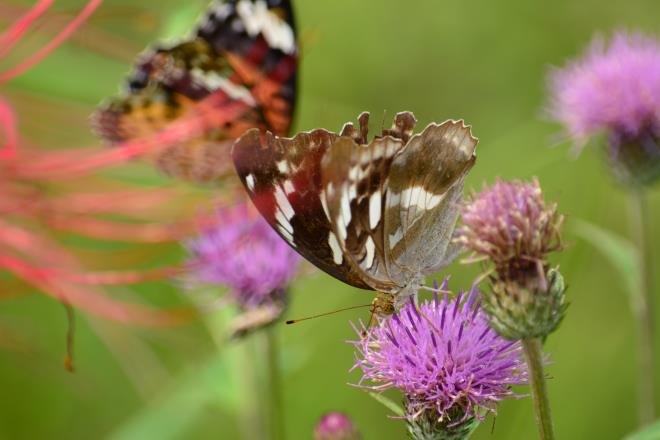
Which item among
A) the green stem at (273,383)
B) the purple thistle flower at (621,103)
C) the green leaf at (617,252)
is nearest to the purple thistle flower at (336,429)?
the green stem at (273,383)

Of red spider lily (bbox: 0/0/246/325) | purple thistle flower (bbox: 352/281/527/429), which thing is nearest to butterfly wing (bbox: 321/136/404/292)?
purple thistle flower (bbox: 352/281/527/429)

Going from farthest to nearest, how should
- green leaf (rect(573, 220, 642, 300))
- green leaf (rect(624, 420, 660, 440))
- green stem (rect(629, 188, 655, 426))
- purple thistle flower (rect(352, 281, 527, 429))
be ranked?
green leaf (rect(573, 220, 642, 300))
green stem (rect(629, 188, 655, 426))
purple thistle flower (rect(352, 281, 527, 429))
green leaf (rect(624, 420, 660, 440))

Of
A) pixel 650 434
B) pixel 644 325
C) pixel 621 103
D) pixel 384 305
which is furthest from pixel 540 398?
pixel 621 103

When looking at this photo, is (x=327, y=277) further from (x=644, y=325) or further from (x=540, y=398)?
(x=540, y=398)

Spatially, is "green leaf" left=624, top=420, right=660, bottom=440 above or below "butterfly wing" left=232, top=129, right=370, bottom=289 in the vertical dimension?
below

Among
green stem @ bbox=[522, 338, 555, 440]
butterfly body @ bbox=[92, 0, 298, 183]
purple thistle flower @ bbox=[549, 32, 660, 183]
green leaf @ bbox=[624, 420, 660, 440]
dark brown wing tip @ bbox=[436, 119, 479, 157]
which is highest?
butterfly body @ bbox=[92, 0, 298, 183]

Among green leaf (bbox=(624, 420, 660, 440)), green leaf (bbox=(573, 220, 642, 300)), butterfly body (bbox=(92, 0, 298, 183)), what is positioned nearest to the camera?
green leaf (bbox=(624, 420, 660, 440))

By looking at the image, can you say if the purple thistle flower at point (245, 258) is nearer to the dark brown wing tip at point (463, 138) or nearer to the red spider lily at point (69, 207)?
the red spider lily at point (69, 207)

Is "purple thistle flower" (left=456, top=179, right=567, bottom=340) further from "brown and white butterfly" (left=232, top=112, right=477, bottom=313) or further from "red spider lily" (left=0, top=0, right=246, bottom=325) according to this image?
"red spider lily" (left=0, top=0, right=246, bottom=325)
